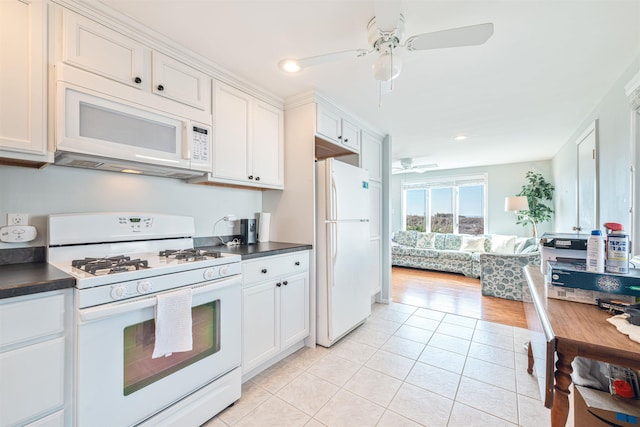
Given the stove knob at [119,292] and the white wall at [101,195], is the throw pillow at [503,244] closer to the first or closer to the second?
the white wall at [101,195]

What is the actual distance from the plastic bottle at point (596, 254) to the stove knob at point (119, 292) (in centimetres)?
220

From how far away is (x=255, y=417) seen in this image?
5.27 feet

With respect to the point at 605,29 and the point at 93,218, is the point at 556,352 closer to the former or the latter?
the point at 605,29

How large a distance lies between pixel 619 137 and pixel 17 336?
3885 millimetres

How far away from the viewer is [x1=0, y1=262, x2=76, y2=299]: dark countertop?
99 cm

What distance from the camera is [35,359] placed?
104 centimetres

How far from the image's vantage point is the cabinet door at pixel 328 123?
248 cm

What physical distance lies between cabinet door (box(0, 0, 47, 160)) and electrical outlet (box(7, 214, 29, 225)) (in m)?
0.38

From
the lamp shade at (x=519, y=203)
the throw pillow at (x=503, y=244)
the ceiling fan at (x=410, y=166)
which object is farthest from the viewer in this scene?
the ceiling fan at (x=410, y=166)

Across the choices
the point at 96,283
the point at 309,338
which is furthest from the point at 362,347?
the point at 96,283

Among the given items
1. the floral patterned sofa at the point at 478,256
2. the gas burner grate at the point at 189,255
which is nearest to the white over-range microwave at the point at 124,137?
the gas burner grate at the point at 189,255

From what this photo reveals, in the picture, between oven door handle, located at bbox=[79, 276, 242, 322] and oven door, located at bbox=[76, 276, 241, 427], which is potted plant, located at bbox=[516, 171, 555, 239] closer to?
oven door, located at bbox=[76, 276, 241, 427]

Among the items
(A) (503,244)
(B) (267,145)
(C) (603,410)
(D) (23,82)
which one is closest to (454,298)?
(A) (503,244)

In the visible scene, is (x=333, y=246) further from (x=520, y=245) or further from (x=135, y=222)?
(x=520, y=245)
